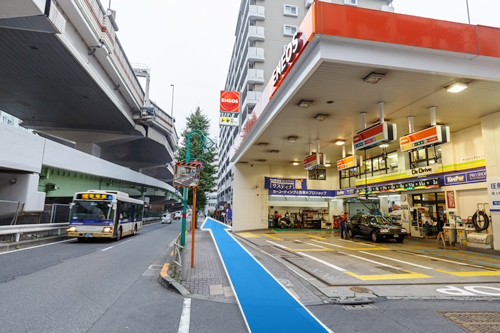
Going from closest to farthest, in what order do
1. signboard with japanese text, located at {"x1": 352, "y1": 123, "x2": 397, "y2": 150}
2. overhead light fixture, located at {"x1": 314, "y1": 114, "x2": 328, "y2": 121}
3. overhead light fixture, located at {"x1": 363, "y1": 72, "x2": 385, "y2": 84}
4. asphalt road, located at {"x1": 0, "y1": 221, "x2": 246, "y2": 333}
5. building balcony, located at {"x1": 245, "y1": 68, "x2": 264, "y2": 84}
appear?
asphalt road, located at {"x1": 0, "y1": 221, "x2": 246, "y2": 333}, overhead light fixture, located at {"x1": 363, "y1": 72, "x2": 385, "y2": 84}, signboard with japanese text, located at {"x1": 352, "y1": 123, "x2": 397, "y2": 150}, overhead light fixture, located at {"x1": 314, "y1": 114, "x2": 328, "y2": 121}, building balcony, located at {"x1": 245, "y1": 68, "x2": 264, "y2": 84}

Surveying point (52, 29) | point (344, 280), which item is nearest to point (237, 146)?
point (52, 29)

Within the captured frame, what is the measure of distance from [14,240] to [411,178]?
21.9 meters

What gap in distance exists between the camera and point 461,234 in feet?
45.3

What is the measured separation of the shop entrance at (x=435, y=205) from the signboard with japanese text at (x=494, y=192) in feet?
18.9

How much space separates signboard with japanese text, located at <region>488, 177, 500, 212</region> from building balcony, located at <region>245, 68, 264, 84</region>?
1214 inches

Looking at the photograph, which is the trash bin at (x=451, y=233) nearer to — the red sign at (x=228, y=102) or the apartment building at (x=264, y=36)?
the red sign at (x=228, y=102)

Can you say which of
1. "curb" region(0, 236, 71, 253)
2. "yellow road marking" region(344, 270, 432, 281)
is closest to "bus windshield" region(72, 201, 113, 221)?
"curb" region(0, 236, 71, 253)

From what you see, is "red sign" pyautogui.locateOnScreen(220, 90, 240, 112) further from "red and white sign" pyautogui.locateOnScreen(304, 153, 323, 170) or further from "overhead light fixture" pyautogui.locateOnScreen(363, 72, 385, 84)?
"overhead light fixture" pyautogui.locateOnScreen(363, 72, 385, 84)

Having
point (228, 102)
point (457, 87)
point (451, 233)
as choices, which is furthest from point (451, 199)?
point (228, 102)

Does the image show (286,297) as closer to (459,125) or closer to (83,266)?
(83,266)

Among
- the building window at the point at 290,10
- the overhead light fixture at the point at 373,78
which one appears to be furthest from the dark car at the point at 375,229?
the building window at the point at 290,10

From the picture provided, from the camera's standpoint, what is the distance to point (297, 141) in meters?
16.5

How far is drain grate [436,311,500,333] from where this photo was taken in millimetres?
4302

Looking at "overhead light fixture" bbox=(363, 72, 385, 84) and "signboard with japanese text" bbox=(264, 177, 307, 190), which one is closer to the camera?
"overhead light fixture" bbox=(363, 72, 385, 84)
